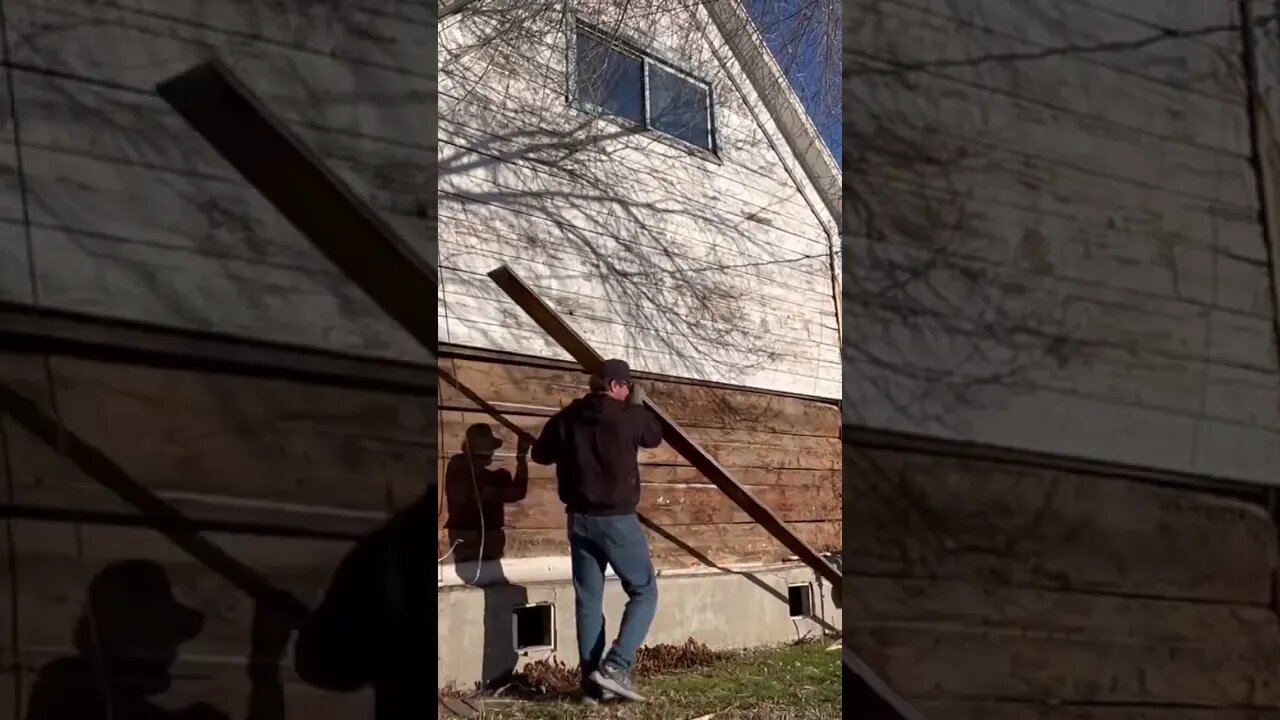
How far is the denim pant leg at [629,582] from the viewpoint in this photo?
278 centimetres

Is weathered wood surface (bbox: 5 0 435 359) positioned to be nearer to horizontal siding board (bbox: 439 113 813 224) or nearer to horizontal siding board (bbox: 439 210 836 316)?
horizontal siding board (bbox: 439 210 836 316)

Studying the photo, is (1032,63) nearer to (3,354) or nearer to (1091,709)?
(1091,709)

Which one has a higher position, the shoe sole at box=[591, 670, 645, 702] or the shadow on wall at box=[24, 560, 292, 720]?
the shadow on wall at box=[24, 560, 292, 720]

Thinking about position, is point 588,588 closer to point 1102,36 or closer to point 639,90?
point 1102,36

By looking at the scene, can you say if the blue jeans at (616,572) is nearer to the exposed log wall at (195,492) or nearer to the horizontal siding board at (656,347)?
the horizontal siding board at (656,347)

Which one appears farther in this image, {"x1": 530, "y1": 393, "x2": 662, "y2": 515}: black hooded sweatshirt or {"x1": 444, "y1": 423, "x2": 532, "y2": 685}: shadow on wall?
{"x1": 444, "y1": 423, "x2": 532, "y2": 685}: shadow on wall

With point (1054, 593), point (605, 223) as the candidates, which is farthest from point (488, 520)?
point (1054, 593)

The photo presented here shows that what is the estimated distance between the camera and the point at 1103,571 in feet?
4.67

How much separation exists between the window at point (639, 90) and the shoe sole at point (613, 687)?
2416 millimetres

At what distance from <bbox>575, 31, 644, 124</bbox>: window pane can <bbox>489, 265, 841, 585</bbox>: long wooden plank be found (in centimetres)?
114

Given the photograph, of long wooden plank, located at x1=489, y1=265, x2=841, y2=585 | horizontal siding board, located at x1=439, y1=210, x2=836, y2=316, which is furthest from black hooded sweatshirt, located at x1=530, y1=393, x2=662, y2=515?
horizontal siding board, located at x1=439, y1=210, x2=836, y2=316

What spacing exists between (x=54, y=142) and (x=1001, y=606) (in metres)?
1.51

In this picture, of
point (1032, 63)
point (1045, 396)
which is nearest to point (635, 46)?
point (1032, 63)

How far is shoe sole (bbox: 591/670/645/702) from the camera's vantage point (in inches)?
106
